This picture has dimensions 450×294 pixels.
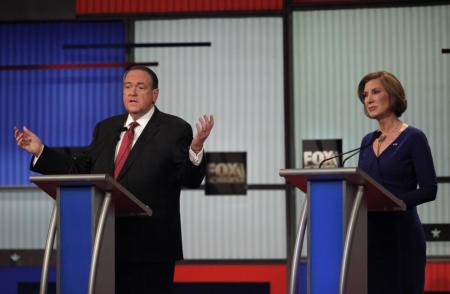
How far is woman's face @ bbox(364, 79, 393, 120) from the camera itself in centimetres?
343

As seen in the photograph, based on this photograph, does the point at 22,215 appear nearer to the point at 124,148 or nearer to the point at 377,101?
the point at 124,148

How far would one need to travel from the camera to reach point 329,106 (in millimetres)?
5926

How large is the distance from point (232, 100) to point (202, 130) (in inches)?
117

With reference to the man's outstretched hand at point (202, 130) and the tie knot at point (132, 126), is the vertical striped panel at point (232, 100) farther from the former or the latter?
the man's outstretched hand at point (202, 130)

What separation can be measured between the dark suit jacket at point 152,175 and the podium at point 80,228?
0.32 metres

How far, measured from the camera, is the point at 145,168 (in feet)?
11.0

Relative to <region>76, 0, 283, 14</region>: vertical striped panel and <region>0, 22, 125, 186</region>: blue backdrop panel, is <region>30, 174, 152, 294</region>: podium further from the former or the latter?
<region>76, 0, 283, 14</region>: vertical striped panel

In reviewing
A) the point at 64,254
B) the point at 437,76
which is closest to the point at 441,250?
the point at 437,76

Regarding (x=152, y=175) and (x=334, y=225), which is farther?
(x=152, y=175)

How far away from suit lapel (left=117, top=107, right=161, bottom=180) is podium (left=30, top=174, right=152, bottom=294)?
41 cm

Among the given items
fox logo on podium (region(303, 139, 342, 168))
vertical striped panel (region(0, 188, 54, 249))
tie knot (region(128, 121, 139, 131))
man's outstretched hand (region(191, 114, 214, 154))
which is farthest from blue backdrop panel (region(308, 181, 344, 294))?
vertical striped panel (region(0, 188, 54, 249))

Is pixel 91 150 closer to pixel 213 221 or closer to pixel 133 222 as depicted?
pixel 133 222

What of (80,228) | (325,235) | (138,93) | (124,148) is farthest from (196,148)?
(325,235)

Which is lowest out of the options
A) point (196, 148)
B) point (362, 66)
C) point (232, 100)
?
point (196, 148)
